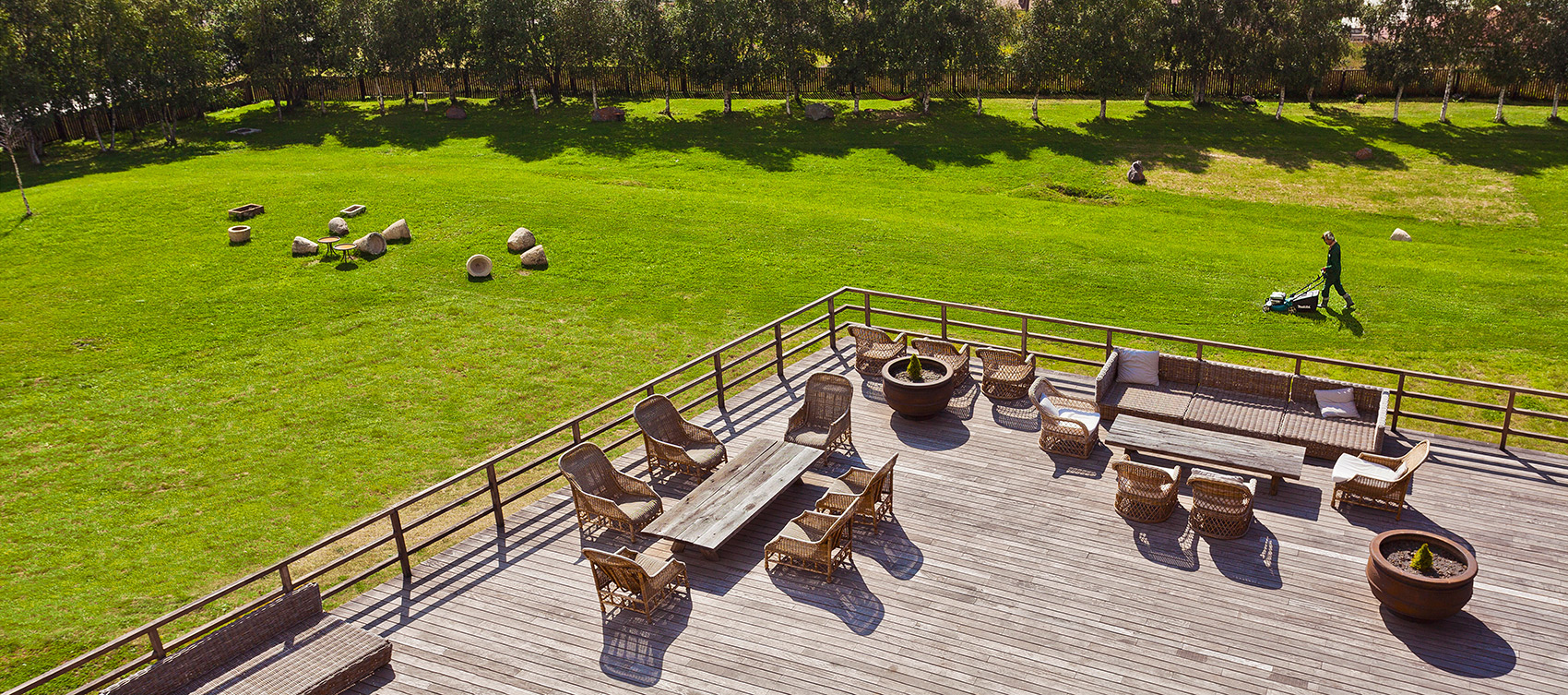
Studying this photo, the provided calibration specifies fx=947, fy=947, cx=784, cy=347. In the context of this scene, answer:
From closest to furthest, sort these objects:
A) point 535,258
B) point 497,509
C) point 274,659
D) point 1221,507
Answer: point 274,659
point 1221,507
point 497,509
point 535,258

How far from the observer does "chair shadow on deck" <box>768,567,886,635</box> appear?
10.5m

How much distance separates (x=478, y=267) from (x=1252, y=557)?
20193 millimetres

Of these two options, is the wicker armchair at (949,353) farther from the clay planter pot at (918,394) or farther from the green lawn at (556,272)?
the green lawn at (556,272)

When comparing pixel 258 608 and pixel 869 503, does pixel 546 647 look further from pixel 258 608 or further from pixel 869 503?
pixel 869 503

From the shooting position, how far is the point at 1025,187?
33.4m

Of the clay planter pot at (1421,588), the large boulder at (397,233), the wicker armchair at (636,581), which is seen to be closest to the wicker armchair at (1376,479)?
the clay planter pot at (1421,588)

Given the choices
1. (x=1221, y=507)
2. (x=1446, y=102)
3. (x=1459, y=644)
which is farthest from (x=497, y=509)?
(x=1446, y=102)

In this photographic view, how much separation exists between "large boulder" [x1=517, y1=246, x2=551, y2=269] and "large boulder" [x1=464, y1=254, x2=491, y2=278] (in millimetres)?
999

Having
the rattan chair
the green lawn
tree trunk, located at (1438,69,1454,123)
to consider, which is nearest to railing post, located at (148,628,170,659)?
the green lawn

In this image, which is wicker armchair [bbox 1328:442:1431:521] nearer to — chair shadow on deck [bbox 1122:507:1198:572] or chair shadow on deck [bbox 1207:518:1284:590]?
chair shadow on deck [bbox 1207:518:1284:590]

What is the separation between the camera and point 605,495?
501 inches

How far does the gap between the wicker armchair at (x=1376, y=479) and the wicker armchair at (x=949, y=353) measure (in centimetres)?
552

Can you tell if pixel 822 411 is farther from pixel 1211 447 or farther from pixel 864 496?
pixel 1211 447

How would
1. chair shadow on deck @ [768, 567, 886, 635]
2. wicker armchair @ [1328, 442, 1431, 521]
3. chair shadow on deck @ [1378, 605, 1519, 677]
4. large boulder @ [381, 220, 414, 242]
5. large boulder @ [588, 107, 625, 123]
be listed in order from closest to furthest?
chair shadow on deck @ [1378, 605, 1519, 677] → chair shadow on deck @ [768, 567, 886, 635] → wicker armchair @ [1328, 442, 1431, 521] → large boulder @ [381, 220, 414, 242] → large boulder @ [588, 107, 625, 123]
